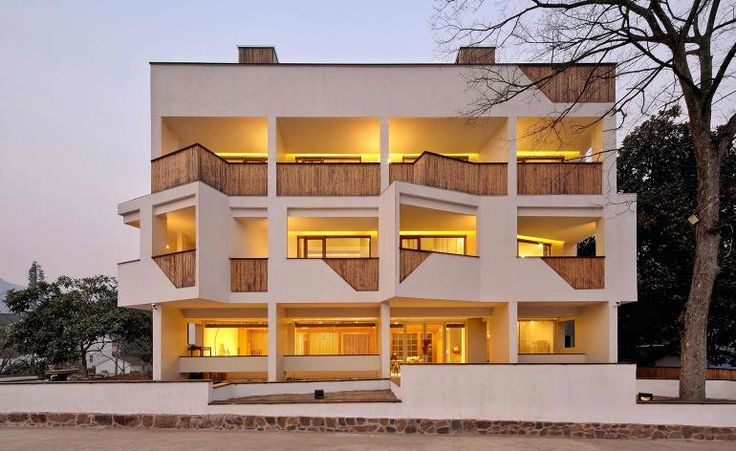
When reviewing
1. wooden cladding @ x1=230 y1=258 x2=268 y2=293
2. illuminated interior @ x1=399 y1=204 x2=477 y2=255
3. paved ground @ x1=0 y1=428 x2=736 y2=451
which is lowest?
paved ground @ x1=0 y1=428 x2=736 y2=451

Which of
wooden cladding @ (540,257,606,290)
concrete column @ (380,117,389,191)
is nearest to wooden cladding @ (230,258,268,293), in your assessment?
concrete column @ (380,117,389,191)

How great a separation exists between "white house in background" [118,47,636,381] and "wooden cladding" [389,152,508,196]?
48 millimetres

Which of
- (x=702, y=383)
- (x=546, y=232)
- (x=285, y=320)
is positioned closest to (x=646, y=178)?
(x=546, y=232)

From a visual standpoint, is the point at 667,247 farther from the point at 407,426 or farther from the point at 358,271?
the point at 407,426

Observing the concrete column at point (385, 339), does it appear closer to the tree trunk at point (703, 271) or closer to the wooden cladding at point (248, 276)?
the wooden cladding at point (248, 276)

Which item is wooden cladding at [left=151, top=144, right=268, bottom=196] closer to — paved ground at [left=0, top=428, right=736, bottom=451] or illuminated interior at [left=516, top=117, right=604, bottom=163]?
paved ground at [left=0, top=428, right=736, bottom=451]

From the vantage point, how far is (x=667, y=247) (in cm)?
2341

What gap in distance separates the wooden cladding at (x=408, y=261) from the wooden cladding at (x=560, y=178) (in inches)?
174

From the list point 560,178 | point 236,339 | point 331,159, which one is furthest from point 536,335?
point 236,339

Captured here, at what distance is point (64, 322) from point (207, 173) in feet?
42.6

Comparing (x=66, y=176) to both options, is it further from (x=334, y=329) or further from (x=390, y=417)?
(x=390, y=417)

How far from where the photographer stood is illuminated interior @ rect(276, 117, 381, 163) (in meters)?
18.1

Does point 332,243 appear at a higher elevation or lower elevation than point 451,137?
lower

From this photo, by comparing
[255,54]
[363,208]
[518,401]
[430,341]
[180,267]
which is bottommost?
[518,401]
